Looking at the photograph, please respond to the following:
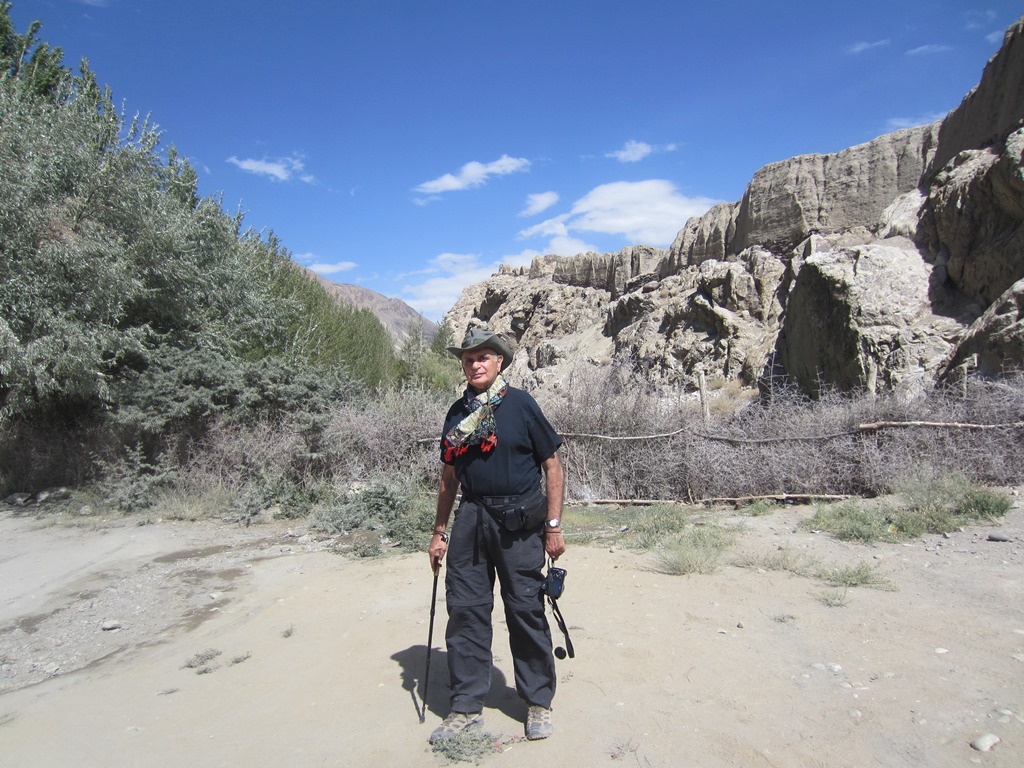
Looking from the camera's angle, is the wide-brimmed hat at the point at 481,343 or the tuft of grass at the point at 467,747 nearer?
the tuft of grass at the point at 467,747

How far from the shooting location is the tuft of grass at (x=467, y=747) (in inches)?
117

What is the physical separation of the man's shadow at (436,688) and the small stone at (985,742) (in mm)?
1948

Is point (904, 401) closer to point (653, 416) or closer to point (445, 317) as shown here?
point (653, 416)

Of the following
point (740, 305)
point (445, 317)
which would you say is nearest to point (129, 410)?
point (740, 305)

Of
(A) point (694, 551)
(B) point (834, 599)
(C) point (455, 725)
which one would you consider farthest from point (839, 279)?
(C) point (455, 725)

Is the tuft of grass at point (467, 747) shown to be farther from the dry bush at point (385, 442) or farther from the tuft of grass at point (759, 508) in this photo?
the dry bush at point (385, 442)

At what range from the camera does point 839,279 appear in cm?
1312

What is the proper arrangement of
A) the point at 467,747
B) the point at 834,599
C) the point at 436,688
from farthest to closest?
the point at 834,599 → the point at 436,688 → the point at 467,747

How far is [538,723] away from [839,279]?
12.3 metres

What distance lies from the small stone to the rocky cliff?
809 centimetres

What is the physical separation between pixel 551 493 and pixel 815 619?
7.63 feet

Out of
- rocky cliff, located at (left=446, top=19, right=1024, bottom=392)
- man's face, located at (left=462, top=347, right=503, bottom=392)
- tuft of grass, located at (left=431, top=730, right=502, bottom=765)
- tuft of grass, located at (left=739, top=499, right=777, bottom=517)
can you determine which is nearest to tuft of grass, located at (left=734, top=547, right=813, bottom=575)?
tuft of grass, located at (left=739, top=499, right=777, bottom=517)

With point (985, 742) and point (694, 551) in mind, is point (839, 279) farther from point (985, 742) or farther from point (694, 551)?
point (985, 742)

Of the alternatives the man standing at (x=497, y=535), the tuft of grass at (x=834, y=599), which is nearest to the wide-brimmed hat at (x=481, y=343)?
the man standing at (x=497, y=535)
